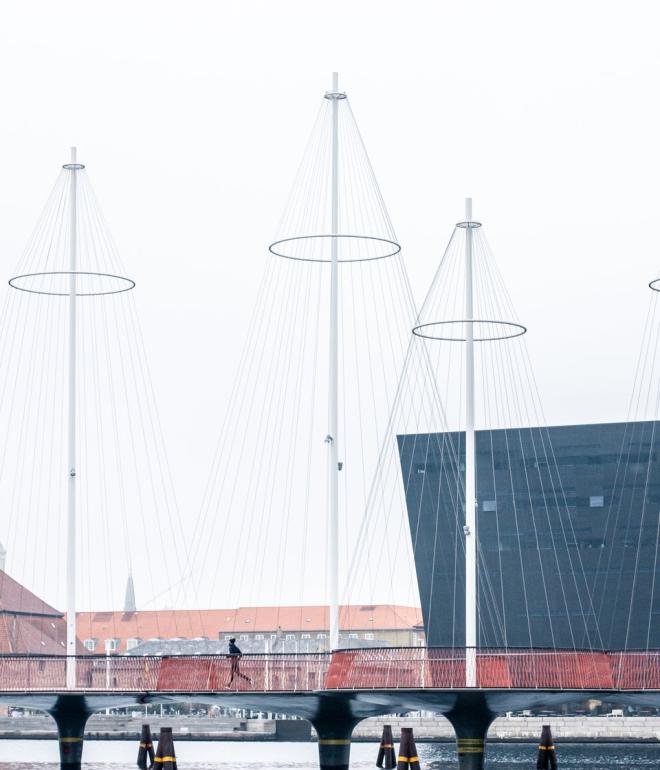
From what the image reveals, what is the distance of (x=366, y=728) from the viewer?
338 feet

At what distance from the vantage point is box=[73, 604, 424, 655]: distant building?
491ft

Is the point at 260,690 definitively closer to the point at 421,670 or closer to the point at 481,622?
the point at 421,670

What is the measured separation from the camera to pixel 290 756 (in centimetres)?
8269

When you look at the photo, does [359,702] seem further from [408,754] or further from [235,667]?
[408,754]

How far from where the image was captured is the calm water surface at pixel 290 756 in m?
68.7

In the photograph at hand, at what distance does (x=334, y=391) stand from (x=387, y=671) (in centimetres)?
849

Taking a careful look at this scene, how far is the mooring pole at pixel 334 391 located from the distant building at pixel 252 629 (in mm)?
95986

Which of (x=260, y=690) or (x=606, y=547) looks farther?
(x=606, y=547)

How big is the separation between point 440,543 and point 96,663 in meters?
48.3

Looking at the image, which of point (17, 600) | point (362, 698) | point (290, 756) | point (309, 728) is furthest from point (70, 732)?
point (17, 600)

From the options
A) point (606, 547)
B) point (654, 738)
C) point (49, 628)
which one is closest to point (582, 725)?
point (654, 738)

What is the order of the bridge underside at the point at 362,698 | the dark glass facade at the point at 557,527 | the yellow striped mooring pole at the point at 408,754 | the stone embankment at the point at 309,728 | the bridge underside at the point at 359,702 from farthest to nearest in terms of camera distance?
the dark glass facade at the point at 557,527
the stone embankment at the point at 309,728
the yellow striped mooring pole at the point at 408,754
the bridge underside at the point at 359,702
the bridge underside at the point at 362,698

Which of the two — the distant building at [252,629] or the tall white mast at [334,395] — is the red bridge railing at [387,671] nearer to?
the tall white mast at [334,395]

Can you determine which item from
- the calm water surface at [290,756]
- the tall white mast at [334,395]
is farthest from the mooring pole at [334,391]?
the calm water surface at [290,756]
